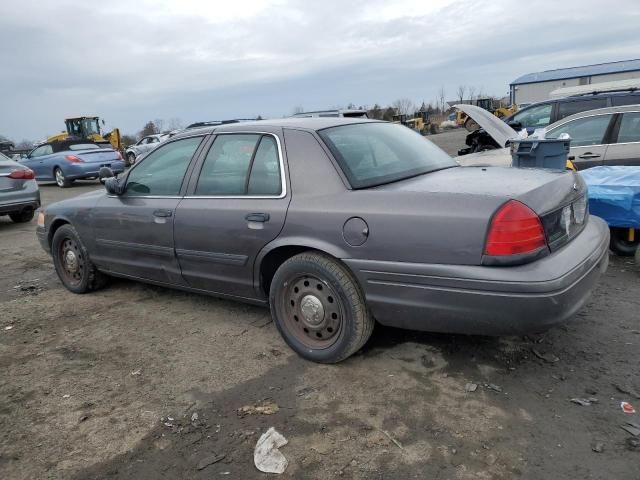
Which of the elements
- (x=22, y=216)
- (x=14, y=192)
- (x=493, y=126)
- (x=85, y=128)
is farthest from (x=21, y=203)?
(x=85, y=128)

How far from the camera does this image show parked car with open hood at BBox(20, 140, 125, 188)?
50.1 feet

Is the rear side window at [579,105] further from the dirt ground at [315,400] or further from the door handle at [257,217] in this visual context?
the door handle at [257,217]

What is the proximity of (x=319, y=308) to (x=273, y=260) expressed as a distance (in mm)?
503

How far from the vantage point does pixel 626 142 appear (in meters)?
6.45

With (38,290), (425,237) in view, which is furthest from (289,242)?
(38,290)

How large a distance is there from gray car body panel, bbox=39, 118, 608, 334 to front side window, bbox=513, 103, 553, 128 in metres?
7.20

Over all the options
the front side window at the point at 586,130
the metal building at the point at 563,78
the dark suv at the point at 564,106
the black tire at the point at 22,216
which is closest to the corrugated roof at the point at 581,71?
the metal building at the point at 563,78

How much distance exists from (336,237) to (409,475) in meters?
1.34

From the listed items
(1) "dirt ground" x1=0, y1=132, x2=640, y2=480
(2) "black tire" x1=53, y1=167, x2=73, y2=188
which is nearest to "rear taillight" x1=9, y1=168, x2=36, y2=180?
(1) "dirt ground" x1=0, y1=132, x2=640, y2=480

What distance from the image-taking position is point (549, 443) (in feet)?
7.91

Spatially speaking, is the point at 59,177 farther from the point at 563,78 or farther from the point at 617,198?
the point at 563,78

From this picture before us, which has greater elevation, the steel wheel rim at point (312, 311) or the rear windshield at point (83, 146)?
the rear windshield at point (83, 146)

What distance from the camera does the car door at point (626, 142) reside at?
639 cm

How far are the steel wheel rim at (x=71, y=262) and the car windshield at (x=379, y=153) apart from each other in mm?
2925
